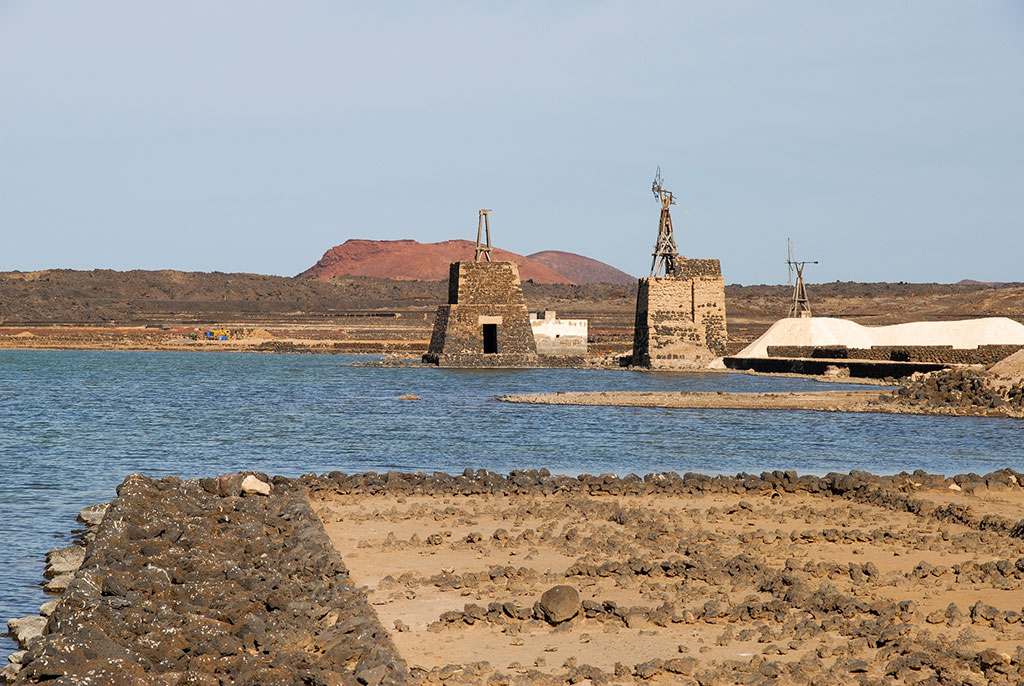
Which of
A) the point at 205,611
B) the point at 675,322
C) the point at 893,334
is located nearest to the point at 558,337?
the point at 675,322

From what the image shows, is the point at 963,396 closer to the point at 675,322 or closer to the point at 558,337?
the point at 675,322

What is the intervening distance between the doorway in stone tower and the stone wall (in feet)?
43.5

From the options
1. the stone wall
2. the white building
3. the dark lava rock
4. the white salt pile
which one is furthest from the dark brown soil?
the dark lava rock

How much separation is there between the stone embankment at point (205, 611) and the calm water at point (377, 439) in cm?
87

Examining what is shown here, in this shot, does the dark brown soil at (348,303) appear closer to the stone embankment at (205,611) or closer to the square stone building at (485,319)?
the square stone building at (485,319)

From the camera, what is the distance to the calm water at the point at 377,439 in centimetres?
1708

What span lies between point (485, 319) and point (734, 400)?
1980 cm

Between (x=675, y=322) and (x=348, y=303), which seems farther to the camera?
(x=348, y=303)

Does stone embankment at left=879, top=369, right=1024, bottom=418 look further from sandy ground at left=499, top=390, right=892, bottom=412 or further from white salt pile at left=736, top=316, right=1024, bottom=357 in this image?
white salt pile at left=736, top=316, right=1024, bottom=357

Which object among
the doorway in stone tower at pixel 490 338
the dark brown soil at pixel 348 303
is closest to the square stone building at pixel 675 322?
the doorway in stone tower at pixel 490 338

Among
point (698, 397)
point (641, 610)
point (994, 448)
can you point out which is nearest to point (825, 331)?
point (698, 397)

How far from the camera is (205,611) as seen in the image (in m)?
8.33

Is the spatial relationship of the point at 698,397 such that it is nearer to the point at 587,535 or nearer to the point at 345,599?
the point at 587,535

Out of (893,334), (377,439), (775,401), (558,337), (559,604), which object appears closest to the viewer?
(559,604)
